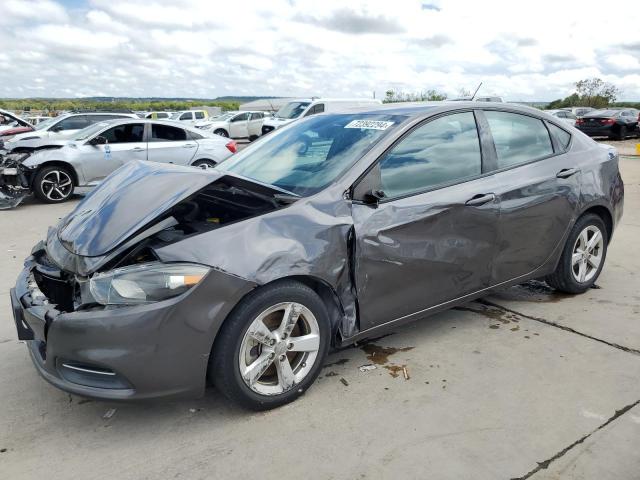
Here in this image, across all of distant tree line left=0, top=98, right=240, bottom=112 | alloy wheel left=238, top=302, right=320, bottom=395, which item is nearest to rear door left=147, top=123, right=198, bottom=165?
alloy wheel left=238, top=302, right=320, bottom=395

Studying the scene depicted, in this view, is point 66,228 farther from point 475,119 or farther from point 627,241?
point 627,241

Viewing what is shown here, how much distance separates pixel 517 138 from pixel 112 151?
25.6 feet

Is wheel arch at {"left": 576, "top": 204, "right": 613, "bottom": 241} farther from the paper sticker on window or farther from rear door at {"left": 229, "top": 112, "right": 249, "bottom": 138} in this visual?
rear door at {"left": 229, "top": 112, "right": 249, "bottom": 138}

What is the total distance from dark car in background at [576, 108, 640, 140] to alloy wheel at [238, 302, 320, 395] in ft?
78.4

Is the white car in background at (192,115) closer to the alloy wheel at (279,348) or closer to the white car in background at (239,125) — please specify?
the white car in background at (239,125)

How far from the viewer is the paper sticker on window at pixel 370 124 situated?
11.1ft

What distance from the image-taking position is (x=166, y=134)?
10.3 metres

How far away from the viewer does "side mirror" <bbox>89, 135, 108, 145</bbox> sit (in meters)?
9.66

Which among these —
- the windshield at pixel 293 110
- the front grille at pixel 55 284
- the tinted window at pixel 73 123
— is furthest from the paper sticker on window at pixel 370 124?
the windshield at pixel 293 110

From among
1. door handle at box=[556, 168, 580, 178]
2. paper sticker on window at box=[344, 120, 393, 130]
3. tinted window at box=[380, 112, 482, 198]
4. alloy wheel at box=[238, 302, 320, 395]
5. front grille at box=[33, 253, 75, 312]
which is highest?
paper sticker on window at box=[344, 120, 393, 130]

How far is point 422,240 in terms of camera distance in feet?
10.6

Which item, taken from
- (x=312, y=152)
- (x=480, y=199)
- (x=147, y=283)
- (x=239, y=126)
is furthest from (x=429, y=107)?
(x=239, y=126)

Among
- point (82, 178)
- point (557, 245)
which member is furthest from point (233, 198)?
point (82, 178)

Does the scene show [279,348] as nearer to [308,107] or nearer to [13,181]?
[13,181]
